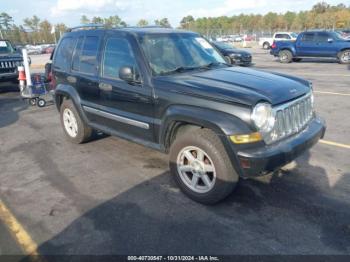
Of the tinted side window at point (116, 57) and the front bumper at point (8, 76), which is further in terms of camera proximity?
the front bumper at point (8, 76)

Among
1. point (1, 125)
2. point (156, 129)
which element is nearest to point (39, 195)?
point (156, 129)

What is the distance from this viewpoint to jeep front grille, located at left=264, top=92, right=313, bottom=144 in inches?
133

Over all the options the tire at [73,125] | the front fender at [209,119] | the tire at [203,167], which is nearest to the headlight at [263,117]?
the front fender at [209,119]

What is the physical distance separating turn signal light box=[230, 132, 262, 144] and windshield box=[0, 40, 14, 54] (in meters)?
12.4

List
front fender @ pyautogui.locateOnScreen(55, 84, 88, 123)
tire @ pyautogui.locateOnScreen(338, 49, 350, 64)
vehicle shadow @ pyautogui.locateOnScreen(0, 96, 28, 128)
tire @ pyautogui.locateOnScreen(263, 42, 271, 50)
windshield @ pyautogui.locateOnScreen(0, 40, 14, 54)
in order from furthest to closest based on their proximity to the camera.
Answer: tire @ pyautogui.locateOnScreen(263, 42, 271, 50)
tire @ pyautogui.locateOnScreen(338, 49, 350, 64)
windshield @ pyautogui.locateOnScreen(0, 40, 14, 54)
vehicle shadow @ pyautogui.locateOnScreen(0, 96, 28, 128)
front fender @ pyautogui.locateOnScreen(55, 84, 88, 123)

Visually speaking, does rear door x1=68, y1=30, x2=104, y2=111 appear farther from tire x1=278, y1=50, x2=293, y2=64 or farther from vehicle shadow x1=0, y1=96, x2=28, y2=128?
tire x1=278, y1=50, x2=293, y2=64

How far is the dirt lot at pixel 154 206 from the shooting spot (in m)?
3.06

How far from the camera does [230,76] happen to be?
13.2 ft

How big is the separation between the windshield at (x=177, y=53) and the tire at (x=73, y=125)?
199 centimetres

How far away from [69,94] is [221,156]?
3.19m

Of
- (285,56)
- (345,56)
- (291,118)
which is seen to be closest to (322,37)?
(345,56)

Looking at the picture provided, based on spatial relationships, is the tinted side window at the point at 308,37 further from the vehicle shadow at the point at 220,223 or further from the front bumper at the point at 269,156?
the front bumper at the point at 269,156

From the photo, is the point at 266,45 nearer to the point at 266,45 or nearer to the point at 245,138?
the point at 266,45

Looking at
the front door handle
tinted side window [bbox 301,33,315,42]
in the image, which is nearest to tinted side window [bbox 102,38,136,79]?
the front door handle
